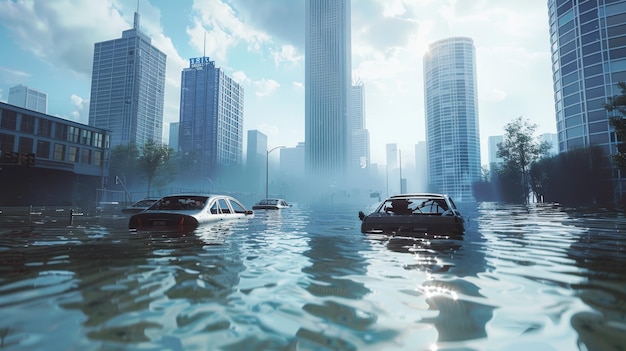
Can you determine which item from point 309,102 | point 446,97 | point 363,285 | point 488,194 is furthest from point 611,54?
point 309,102

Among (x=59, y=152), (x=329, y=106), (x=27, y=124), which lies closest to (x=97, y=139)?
(x=59, y=152)

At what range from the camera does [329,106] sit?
190 m

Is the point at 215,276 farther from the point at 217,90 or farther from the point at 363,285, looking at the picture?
the point at 217,90

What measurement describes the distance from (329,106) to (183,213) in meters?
187

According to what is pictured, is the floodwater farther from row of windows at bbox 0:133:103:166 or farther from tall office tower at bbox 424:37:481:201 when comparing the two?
tall office tower at bbox 424:37:481:201

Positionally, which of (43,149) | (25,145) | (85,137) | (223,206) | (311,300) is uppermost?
(85,137)

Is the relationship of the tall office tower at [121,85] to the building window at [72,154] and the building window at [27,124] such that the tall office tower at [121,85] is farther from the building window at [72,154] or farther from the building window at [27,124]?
the building window at [27,124]

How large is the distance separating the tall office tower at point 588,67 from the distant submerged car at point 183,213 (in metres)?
56.5

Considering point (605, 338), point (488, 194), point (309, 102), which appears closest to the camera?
point (605, 338)

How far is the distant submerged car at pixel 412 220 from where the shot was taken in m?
7.71

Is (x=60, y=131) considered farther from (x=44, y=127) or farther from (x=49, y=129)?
(x=44, y=127)

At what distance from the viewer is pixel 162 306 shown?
309 cm

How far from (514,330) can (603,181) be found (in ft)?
185

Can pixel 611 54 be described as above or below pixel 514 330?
above
